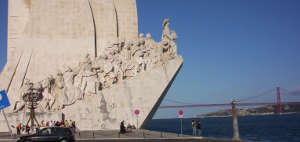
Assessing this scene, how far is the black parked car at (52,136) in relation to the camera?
10.0m

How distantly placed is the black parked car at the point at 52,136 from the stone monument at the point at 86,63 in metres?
7.69

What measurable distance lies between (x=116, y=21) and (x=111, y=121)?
714 cm

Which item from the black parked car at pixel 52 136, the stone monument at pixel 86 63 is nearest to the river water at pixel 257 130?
the stone monument at pixel 86 63

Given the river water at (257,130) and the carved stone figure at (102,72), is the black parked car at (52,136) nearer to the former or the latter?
the carved stone figure at (102,72)

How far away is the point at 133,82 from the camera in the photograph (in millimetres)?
18219

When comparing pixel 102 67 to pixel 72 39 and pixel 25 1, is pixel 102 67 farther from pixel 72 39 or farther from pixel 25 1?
pixel 25 1

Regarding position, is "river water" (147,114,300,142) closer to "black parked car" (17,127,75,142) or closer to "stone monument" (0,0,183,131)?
"stone monument" (0,0,183,131)

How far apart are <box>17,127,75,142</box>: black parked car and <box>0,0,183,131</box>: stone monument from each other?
303 inches

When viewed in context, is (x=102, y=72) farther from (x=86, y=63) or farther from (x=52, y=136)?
(x=52, y=136)

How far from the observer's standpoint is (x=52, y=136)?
32.9 feet

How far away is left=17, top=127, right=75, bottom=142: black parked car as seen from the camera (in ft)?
32.8

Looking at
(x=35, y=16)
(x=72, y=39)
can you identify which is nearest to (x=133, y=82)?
(x=72, y=39)

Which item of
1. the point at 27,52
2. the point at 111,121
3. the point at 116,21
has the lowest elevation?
the point at 111,121

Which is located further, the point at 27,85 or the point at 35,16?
the point at 35,16
